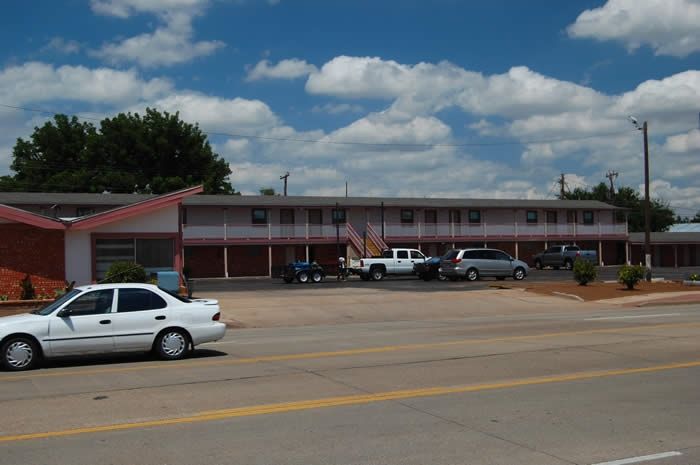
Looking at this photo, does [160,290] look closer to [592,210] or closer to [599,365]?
[599,365]

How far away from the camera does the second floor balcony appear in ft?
155

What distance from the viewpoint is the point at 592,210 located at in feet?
202

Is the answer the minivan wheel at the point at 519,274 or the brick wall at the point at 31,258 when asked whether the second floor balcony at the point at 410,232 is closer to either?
the minivan wheel at the point at 519,274

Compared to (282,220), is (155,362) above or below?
below

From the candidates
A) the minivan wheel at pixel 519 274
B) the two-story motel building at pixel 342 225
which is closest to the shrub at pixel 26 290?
the two-story motel building at pixel 342 225

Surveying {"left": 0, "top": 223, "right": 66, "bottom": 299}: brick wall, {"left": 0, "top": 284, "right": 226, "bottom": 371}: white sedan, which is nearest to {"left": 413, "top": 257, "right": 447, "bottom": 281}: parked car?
{"left": 0, "top": 223, "right": 66, "bottom": 299}: brick wall

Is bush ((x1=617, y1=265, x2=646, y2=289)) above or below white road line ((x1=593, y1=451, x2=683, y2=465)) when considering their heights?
above

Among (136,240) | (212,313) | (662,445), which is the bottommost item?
(662,445)

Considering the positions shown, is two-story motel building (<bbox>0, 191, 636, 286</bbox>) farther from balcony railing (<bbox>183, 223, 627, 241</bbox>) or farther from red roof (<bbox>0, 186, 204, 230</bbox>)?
red roof (<bbox>0, 186, 204, 230</bbox>)

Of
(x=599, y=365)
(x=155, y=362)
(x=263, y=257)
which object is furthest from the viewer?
(x=263, y=257)

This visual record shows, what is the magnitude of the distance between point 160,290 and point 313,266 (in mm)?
26644

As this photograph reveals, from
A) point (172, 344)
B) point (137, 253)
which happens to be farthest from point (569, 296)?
point (172, 344)

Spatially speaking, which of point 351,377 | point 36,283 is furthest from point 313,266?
point 351,377

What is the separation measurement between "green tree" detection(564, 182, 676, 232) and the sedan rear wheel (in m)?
88.0
